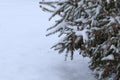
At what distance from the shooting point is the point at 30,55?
256 inches

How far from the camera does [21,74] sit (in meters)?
5.70

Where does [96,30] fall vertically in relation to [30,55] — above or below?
below

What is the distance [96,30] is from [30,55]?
6.45ft

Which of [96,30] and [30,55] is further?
[30,55]

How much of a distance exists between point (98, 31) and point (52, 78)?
3.99 feet

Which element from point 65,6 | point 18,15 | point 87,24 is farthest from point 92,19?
point 18,15

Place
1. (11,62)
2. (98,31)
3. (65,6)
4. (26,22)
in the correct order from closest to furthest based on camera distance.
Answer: (98,31) < (65,6) < (11,62) < (26,22)

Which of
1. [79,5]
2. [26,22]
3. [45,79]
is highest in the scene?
[26,22]

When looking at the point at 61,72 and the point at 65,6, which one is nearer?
the point at 65,6

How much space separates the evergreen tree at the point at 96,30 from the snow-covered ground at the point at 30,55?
697mm

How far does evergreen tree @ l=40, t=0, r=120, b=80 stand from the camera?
4.83 m

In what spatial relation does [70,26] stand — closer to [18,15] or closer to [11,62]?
[11,62]

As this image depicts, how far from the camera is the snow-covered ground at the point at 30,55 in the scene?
5.74 metres

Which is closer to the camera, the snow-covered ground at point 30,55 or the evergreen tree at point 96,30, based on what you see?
the evergreen tree at point 96,30
